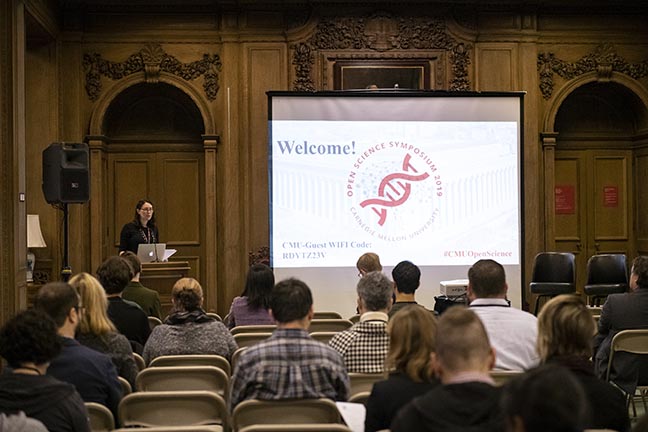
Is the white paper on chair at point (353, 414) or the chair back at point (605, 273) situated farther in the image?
the chair back at point (605, 273)

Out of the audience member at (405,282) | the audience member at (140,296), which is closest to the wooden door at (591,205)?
the audience member at (405,282)

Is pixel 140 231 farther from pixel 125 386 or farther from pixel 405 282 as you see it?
pixel 125 386

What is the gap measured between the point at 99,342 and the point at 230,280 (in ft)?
20.2

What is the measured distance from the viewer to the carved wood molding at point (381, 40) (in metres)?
10.3

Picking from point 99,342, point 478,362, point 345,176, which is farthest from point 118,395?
point 345,176

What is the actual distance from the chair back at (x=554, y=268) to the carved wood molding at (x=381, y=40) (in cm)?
230

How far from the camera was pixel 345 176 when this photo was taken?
9.77 m

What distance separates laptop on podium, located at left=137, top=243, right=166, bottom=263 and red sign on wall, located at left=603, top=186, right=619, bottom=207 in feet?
19.2

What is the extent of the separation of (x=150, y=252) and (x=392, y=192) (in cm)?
284

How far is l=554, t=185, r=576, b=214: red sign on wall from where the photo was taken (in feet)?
36.7

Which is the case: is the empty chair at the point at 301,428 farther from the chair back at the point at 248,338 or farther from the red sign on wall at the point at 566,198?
the red sign on wall at the point at 566,198

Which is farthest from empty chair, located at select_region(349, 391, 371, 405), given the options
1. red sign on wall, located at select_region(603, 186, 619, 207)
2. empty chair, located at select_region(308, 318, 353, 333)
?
red sign on wall, located at select_region(603, 186, 619, 207)

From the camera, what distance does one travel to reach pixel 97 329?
163 inches

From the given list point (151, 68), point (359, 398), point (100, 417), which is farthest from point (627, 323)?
point (151, 68)
